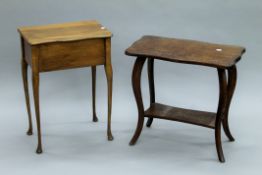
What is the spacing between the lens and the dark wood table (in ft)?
15.3

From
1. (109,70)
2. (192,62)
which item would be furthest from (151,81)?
(192,62)

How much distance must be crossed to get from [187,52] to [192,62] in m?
0.18

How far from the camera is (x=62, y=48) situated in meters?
4.81

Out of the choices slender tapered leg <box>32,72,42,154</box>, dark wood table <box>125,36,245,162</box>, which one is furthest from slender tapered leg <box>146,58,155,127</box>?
slender tapered leg <box>32,72,42,154</box>

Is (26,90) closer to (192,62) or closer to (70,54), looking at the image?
(70,54)

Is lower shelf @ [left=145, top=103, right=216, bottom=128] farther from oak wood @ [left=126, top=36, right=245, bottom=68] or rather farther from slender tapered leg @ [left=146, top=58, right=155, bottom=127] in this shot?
oak wood @ [left=126, top=36, right=245, bottom=68]

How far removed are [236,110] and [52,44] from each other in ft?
5.51

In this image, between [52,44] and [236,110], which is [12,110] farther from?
[236,110]

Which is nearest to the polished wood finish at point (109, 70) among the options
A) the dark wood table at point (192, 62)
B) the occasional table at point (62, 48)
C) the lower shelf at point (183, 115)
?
the occasional table at point (62, 48)

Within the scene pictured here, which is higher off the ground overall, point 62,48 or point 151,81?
point 62,48

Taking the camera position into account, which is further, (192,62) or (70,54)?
(70,54)

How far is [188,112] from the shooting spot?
17.0 feet

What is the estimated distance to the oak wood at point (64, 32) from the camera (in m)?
4.77

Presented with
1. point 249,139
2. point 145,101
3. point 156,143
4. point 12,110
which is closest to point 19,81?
point 12,110
